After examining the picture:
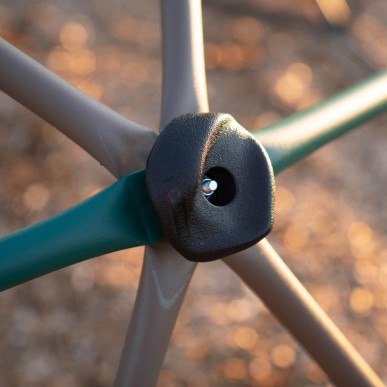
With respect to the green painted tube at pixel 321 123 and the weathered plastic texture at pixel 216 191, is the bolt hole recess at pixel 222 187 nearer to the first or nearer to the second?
the weathered plastic texture at pixel 216 191

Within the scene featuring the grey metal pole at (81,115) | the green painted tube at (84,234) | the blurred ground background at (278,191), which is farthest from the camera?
the blurred ground background at (278,191)

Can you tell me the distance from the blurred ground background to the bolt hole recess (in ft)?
2.76

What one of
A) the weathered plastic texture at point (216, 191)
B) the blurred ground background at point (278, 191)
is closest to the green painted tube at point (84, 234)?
the weathered plastic texture at point (216, 191)

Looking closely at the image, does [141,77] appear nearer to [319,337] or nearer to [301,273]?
[301,273]

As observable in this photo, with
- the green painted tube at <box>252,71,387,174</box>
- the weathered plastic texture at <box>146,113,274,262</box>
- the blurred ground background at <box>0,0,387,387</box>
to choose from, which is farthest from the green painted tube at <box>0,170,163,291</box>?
the blurred ground background at <box>0,0,387,387</box>

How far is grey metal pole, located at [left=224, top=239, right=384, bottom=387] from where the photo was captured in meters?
0.79

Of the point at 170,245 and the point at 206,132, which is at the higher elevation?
the point at 206,132

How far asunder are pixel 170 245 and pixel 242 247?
0.30ft

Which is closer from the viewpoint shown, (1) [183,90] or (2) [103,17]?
(1) [183,90]

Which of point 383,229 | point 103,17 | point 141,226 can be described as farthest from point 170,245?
point 103,17

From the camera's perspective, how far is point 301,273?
5.33ft

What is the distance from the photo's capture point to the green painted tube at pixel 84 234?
66 centimetres

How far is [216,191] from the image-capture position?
707mm

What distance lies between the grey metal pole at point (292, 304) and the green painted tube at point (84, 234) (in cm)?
13
